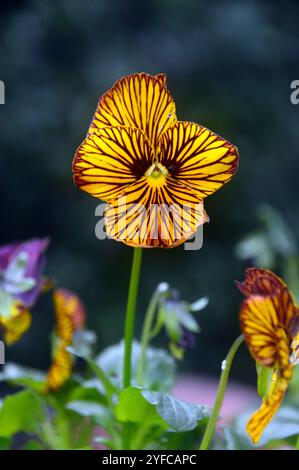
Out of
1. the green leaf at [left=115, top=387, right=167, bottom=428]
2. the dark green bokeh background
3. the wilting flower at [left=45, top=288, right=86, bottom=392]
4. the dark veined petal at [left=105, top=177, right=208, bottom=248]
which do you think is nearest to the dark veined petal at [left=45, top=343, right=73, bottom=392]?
the wilting flower at [left=45, top=288, right=86, bottom=392]

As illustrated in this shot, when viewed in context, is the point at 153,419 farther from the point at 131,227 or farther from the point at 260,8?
the point at 260,8

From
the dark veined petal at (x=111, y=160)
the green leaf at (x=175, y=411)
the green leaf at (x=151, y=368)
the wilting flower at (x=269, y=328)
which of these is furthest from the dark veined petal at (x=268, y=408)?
the green leaf at (x=151, y=368)

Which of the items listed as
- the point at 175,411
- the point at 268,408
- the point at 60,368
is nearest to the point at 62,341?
the point at 60,368

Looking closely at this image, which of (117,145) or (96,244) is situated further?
(96,244)

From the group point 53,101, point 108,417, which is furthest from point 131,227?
point 53,101

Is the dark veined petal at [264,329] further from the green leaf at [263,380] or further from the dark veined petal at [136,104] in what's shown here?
the dark veined petal at [136,104]

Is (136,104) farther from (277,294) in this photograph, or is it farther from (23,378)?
(23,378)
